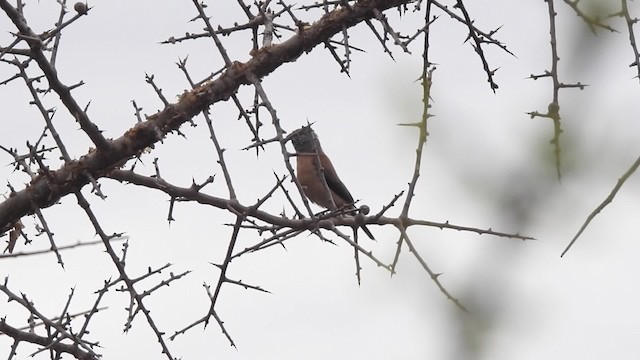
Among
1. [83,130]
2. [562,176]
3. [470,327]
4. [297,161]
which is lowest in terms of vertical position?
[470,327]

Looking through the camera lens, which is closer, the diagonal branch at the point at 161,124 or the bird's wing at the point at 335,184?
the diagonal branch at the point at 161,124

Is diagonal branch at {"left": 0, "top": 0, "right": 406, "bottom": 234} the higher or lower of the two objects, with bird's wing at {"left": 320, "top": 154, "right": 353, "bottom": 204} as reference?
lower

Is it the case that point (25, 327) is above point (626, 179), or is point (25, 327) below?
above

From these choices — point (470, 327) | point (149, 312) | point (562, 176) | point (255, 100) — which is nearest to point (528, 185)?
point (562, 176)

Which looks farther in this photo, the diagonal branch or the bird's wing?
the bird's wing

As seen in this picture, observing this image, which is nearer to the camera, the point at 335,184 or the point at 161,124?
the point at 161,124

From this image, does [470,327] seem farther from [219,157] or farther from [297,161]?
[297,161]

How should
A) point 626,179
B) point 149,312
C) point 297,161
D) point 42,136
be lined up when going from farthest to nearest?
1. point 297,161
2. point 42,136
3. point 149,312
4. point 626,179

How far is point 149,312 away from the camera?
4.29 m

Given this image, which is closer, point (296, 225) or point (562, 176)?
point (562, 176)

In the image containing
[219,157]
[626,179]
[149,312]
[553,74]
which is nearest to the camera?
[626,179]

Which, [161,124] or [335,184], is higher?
[335,184]

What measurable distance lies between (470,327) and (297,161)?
7788mm

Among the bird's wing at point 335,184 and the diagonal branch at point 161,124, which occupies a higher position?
the bird's wing at point 335,184
